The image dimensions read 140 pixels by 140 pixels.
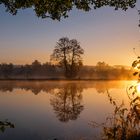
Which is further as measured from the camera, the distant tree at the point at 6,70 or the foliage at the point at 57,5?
the distant tree at the point at 6,70

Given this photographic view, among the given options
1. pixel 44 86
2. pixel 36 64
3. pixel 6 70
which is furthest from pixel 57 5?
pixel 36 64

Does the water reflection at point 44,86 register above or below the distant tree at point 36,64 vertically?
below

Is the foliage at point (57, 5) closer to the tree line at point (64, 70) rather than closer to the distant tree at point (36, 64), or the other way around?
the tree line at point (64, 70)

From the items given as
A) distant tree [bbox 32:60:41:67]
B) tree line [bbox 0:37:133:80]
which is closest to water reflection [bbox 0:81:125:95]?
tree line [bbox 0:37:133:80]

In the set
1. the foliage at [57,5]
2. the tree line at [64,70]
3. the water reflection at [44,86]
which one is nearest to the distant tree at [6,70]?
the tree line at [64,70]

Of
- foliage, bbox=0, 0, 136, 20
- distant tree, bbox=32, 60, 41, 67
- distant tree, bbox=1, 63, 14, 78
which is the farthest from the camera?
distant tree, bbox=32, 60, 41, 67

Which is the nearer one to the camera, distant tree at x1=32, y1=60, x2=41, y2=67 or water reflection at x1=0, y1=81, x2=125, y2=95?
water reflection at x1=0, y1=81, x2=125, y2=95

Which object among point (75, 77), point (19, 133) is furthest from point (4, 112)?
point (75, 77)

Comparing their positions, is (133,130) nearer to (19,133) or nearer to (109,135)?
(109,135)

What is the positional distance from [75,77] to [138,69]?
71908 millimetres

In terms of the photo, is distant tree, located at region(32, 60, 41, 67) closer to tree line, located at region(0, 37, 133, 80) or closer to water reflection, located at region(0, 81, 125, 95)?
tree line, located at region(0, 37, 133, 80)

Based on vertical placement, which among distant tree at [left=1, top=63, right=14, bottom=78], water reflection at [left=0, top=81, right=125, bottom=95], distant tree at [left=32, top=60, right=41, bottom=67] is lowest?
water reflection at [left=0, top=81, right=125, bottom=95]

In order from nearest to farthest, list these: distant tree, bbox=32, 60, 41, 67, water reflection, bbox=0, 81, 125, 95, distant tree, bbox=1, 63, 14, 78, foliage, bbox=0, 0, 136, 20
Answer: foliage, bbox=0, 0, 136, 20
water reflection, bbox=0, 81, 125, 95
distant tree, bbox=1, 63, 14, 78
distant tree, bbox=32, 60, 41, 67

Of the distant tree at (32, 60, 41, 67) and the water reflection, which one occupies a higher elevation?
the distant tree at (32, 60, 41, 67)
